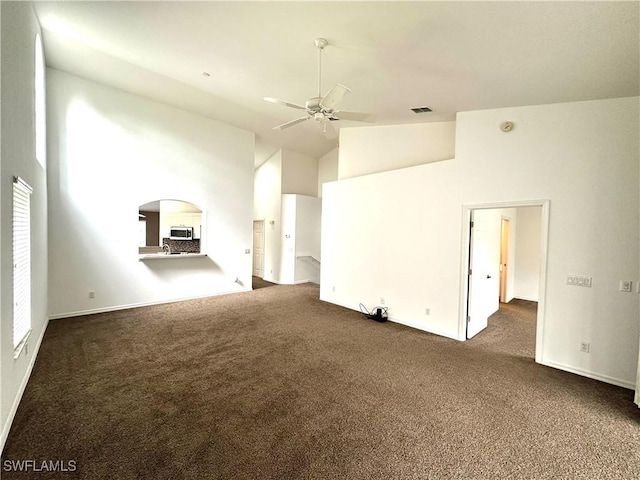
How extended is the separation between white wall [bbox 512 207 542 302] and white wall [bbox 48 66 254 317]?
23.4ft

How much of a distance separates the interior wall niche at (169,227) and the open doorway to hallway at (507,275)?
5.52 meters

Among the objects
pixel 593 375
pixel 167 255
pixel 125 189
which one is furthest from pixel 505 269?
pixel 125 189

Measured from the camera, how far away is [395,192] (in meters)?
4.93

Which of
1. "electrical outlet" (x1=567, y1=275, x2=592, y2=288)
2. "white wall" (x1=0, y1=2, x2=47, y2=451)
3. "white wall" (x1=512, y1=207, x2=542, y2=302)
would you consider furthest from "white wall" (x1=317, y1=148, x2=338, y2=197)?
"white wall" (x1=0, y1=2, x2=47, y2=451)

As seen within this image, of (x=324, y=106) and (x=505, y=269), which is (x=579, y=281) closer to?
(x=324, y=106)

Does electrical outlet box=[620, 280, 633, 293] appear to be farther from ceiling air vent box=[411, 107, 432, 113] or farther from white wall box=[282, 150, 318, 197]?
white wall box=[282, 150, 318, 197]

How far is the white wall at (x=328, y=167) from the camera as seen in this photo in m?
8.75

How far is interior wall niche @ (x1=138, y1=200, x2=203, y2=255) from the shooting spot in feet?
18.5

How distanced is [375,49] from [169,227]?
5232 millimetres

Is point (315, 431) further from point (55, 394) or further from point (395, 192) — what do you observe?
point (395, 192)

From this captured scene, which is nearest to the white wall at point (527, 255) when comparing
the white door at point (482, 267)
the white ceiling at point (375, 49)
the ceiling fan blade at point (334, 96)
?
the white door at point (482, 267)

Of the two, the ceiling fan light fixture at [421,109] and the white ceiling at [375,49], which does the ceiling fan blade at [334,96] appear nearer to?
the white ceiling at [375,49]

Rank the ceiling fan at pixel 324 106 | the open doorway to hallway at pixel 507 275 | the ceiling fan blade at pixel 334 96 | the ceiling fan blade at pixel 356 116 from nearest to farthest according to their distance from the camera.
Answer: the ceiling fan blade at pixel 334 96
the ceiling fan at pixel 324 106
the ceiling fan blade at pixel 356 116
the open doorway to hallway at pixel 507 275

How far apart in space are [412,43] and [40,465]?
4.54 meters
